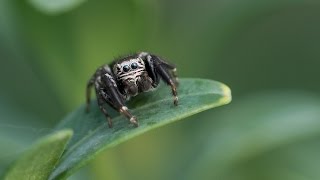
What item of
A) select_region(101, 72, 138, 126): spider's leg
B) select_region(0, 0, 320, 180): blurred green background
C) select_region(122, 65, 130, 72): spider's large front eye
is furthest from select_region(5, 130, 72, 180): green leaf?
select_region(122, 65, 130, 72): spider's large front eye

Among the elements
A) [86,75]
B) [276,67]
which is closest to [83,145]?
[86,75]

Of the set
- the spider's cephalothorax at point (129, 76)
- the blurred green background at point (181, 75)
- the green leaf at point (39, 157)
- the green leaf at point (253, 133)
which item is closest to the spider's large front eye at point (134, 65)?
the spider's cephalothorax at point (129, 76)

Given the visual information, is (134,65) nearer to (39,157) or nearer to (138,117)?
(138,117)

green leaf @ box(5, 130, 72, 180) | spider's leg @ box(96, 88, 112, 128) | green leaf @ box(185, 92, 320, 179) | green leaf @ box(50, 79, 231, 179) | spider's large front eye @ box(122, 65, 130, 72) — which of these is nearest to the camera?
green leaf @ box(5, 130, 72, 180)

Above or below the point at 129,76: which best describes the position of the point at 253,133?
below

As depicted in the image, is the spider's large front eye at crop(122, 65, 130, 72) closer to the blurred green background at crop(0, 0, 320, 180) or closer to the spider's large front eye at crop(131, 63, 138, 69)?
the spider's large front eye at crop(131, 63, 138, 69)

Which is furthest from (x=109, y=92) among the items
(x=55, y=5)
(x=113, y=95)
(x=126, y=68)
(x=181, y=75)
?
(x=181, y=75)
